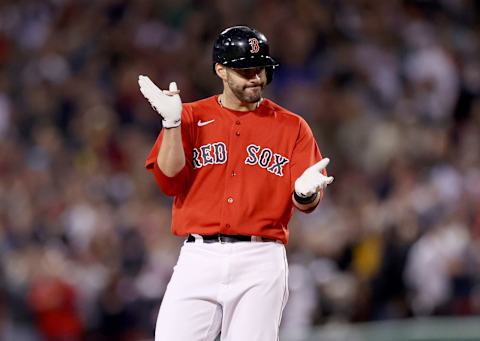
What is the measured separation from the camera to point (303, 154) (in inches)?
196

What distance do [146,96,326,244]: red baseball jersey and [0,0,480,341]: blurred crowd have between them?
3995 millimetres

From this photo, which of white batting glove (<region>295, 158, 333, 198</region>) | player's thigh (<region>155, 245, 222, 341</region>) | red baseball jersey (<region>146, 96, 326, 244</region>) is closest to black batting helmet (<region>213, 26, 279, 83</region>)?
red baseball jersey (<region>146, 96, 326, 244</region>)

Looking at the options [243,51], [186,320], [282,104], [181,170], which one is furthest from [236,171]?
[282,104]

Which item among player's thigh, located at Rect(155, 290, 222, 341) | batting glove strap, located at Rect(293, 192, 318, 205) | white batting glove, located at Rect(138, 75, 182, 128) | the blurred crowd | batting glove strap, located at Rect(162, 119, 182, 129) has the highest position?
white batting glove, located at Rect(138, 75, 182, 128)

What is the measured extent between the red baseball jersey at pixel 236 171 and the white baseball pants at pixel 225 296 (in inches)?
4.5

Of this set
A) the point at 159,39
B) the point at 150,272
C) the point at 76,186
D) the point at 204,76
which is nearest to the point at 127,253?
the point at 150,272

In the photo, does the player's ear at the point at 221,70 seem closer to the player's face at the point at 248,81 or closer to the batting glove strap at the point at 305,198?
the player's face at the point at 248,81

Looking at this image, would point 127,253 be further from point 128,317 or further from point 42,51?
point 42,51

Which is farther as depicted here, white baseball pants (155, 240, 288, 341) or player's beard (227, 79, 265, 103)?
player's beard (227, 79, 265, 103)

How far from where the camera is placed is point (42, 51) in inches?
495

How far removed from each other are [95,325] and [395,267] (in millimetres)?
2778

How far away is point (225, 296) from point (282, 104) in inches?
246

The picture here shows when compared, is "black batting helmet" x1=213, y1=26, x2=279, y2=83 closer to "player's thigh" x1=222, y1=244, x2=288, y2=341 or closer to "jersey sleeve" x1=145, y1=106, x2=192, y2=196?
"jersey sleeve" x1=145, y1=106, x2=192, y2=196

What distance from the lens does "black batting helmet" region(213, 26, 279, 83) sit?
4.84 metres
